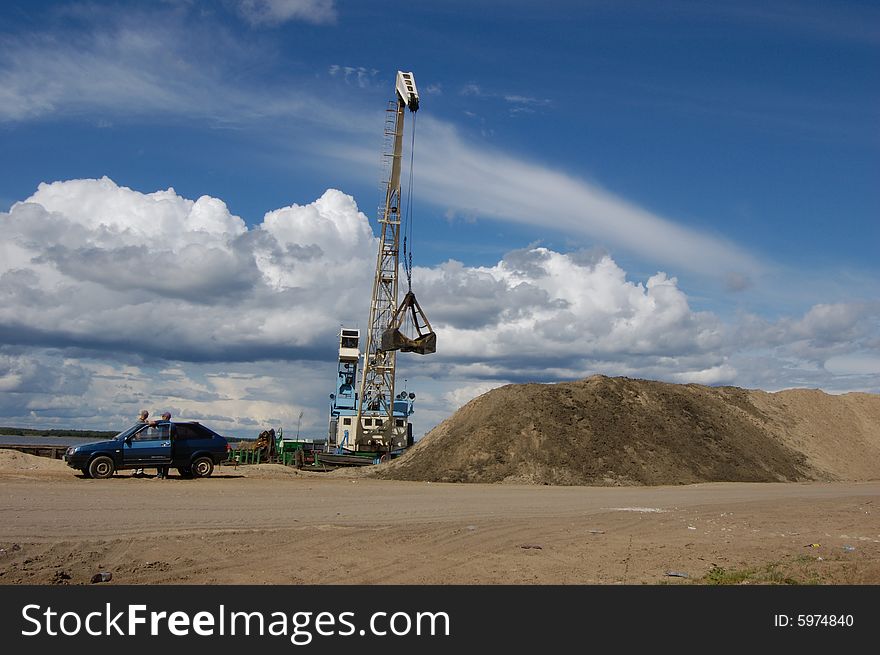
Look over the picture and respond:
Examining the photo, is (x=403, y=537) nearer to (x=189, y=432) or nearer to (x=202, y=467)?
(x=189, y=432)

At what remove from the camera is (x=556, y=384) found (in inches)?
1773

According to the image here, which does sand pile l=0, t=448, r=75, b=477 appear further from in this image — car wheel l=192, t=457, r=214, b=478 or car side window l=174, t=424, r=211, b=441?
car side window l=174, t=424, r=211, b=441

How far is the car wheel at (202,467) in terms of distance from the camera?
1141 inches

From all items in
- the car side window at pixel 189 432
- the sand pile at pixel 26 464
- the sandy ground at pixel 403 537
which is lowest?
the sand pile at pixel 26 464

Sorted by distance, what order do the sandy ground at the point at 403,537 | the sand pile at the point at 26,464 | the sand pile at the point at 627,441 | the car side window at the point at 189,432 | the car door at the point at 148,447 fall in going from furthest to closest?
1. the sand pile at the point at 627,441
2. the sand pile at the point at 26,464
3. the car side window at the point at 189,432
4. the car door at the point at 148,447
5. the sandy ground at the point at 403,537

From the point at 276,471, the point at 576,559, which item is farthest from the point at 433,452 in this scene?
the point at 576,559

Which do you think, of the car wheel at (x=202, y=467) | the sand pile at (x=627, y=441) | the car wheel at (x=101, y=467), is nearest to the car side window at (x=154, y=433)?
the car wheel at (x=101, y=467)

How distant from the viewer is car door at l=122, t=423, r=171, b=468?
90.2ft

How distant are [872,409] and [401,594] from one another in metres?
58.4

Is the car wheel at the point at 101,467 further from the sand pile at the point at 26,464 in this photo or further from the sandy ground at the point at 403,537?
the sand pile at the point at 26,464

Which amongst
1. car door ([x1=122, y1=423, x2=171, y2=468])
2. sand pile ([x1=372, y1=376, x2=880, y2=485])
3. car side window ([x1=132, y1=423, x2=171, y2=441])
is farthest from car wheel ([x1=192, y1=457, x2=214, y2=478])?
sand pile ([x1=372, y1=376, x2=880, y2=485])

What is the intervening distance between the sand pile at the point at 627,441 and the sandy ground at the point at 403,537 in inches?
389

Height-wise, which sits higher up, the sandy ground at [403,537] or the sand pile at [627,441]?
the sand pile at [627,441]

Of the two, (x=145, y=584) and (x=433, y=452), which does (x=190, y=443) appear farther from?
(x=145, y=584)
